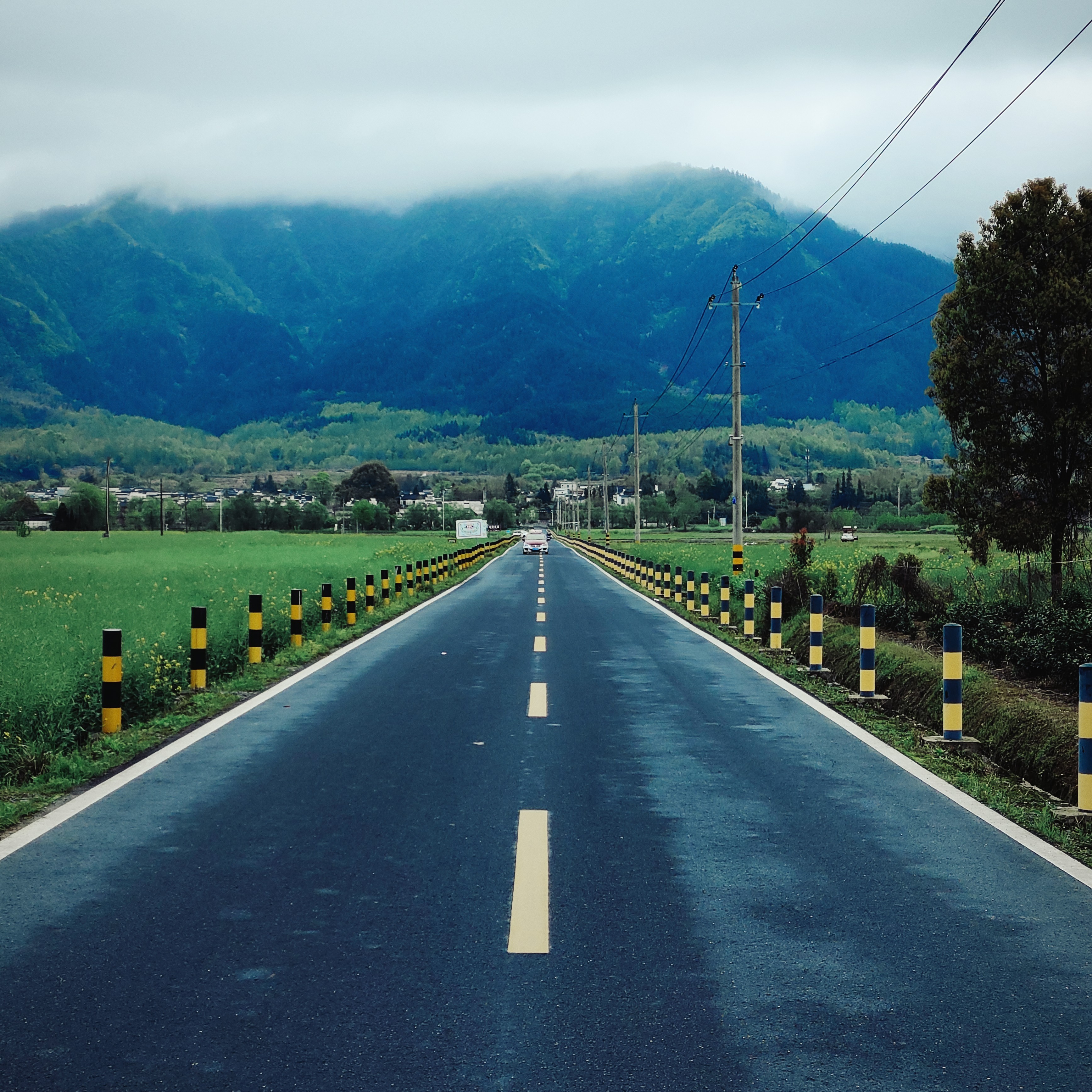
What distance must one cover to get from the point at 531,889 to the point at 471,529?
323ft

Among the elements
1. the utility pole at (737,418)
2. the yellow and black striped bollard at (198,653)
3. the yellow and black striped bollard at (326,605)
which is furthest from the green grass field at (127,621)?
the utility pole at (737,418)

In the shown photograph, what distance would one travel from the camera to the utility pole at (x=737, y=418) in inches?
1243

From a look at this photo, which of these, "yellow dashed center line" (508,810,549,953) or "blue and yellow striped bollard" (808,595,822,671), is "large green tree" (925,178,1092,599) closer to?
"blue and yellow striped bollard" (808,595,822,671)

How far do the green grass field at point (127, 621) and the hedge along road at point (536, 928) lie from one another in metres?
1.55

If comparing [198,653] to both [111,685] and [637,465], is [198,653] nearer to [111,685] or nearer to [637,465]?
[111,685]

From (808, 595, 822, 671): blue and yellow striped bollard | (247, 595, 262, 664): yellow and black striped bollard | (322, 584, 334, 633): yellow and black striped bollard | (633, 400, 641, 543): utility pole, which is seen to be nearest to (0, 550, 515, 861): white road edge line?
(247, 595, 262, 664): yellow and black striped bollard

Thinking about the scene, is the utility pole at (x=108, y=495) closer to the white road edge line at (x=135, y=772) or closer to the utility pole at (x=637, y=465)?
the utility pole at (x=637, y=465)

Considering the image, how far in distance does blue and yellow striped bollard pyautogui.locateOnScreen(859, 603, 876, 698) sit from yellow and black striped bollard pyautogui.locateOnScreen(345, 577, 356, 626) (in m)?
11.2

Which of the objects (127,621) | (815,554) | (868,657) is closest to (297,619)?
(127,621)

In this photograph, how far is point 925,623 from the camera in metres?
17.8

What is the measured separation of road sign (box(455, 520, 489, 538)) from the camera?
336 ft

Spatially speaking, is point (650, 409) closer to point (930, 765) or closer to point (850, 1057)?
point (930, 765)

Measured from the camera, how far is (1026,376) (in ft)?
58.6

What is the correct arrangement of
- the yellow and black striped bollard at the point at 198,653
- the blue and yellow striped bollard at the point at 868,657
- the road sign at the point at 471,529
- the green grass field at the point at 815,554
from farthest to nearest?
the road sign at the point at 471,529 → the green grass field at the point at 815,554 → the yellow and black striped bollard at the point at 198,653 → the blue and yellow striped bollard at the point at 868,657
